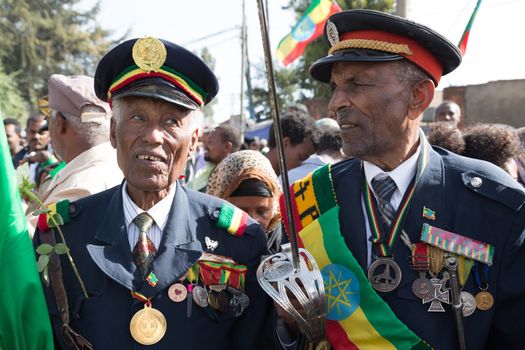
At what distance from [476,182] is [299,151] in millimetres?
3474

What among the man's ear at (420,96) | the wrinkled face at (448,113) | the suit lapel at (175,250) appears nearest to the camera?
the suit lapel at (175,250)

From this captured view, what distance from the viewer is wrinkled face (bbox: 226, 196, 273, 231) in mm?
3648

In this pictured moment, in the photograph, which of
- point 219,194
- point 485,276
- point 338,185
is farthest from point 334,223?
point 219,194

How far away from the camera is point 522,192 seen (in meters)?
2.47

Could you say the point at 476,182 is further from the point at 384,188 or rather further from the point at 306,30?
the point at 306,30

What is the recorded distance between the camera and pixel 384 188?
2623 mm

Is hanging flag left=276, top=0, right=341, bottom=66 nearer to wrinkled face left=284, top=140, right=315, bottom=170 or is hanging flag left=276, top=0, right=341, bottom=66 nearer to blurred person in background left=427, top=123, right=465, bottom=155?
wrinkled face left=284, top=140, right=315, bottom=170

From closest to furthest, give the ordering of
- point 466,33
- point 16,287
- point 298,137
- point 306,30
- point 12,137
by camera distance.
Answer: point 16,287, point 466,33, point 298,137, point 306,30, point 12,137

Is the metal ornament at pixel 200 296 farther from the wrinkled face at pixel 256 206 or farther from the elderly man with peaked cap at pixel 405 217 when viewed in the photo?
the wrinkled face at pixel 256 206

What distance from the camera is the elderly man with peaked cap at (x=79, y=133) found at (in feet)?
11.7

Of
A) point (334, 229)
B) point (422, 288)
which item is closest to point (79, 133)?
point (334, 229)

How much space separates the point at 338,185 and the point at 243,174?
101 centimetres

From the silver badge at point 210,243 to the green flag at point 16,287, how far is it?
2.16 ft

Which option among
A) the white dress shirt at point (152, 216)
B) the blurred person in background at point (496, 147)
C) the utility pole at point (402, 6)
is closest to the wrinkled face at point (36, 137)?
the utility pole at point (402, 6)
